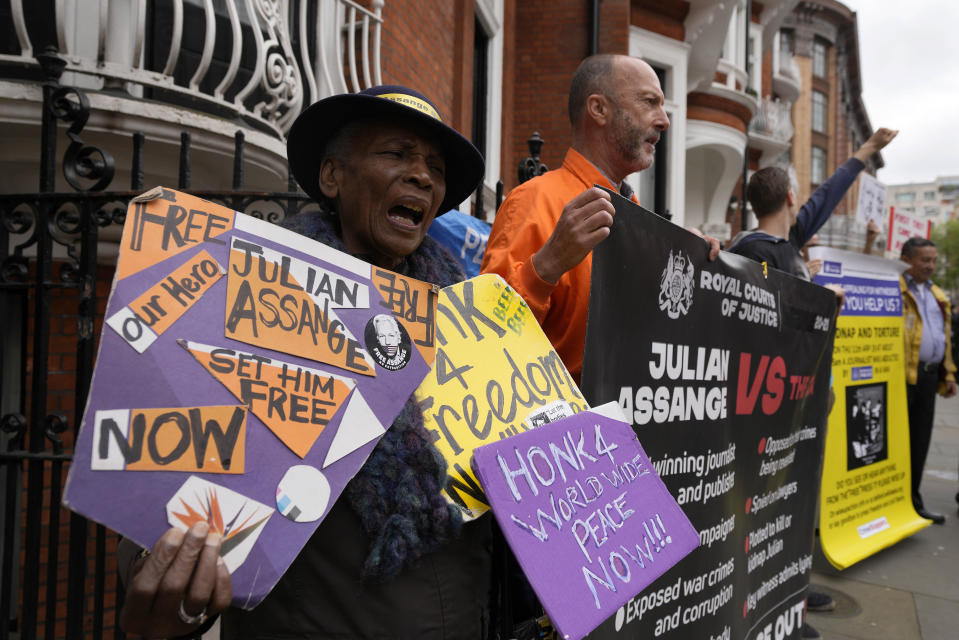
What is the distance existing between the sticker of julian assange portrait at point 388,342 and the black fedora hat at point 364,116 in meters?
0.47

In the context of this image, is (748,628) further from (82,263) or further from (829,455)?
(82,263)

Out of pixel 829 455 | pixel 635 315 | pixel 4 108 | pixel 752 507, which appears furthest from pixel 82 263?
pixel 829 455

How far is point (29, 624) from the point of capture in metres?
2.38

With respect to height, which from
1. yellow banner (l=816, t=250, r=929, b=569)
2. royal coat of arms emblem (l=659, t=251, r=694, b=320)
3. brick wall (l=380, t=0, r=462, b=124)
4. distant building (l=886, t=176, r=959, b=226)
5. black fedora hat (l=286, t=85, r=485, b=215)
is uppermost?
distant building (l=886, t=176, r=959, b=226)

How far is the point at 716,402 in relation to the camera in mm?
2229

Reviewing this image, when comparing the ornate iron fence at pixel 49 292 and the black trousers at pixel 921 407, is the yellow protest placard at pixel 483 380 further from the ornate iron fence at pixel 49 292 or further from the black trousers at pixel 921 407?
the black trousers at pixel 921 407

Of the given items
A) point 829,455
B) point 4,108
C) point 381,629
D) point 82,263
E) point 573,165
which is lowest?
point 829,455

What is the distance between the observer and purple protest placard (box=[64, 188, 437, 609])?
891 millimetres

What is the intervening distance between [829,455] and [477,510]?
3.84m

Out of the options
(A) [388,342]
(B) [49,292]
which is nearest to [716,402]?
(A) [388,342]

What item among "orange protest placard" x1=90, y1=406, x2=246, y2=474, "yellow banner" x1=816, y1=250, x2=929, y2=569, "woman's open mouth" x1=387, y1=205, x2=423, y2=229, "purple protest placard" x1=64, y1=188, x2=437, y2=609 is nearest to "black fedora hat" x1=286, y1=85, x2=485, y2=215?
"woman's open mouth" x1=387, y1=205, x2=423, y2=229

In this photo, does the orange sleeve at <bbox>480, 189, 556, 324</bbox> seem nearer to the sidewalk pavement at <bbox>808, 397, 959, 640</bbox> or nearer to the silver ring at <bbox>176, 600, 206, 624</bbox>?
the silver ring at <bbox>176, 600, 206, 624</bbox>

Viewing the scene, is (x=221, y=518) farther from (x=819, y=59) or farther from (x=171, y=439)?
(x=819, y=59)

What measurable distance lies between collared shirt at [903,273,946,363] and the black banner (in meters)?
3.27
